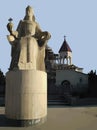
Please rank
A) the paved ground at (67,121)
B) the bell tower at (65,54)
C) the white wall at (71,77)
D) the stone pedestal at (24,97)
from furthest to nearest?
the bell tower at (65,54) < the white wall at (71,77) < the stone pedestal at (24,97) < the paved ground at (67,121)

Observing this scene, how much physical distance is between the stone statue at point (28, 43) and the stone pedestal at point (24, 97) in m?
A: 0.46

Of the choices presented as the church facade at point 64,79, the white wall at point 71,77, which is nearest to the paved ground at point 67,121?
the church facade at point 64,79

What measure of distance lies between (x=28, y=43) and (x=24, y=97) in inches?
75.3

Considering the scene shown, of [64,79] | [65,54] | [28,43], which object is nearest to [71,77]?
[64,79]

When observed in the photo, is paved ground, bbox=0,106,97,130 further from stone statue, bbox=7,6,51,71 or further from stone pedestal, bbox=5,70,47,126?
stone statue, bbox=7,6,51,71

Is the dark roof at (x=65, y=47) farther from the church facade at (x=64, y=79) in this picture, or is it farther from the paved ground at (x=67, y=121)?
the paved ground at (x=67, y=121)

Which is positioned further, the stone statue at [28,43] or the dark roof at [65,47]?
the dark roof at [65,47]

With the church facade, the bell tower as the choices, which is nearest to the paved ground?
the church facade

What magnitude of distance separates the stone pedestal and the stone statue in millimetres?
460

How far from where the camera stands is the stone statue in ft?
33.4

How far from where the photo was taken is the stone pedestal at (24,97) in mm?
9516

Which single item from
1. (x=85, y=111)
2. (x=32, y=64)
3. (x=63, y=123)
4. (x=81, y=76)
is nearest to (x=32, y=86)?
(x=32, y=64)

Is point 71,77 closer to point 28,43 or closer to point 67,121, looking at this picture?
point 28,43

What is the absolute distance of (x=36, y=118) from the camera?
962 cm
